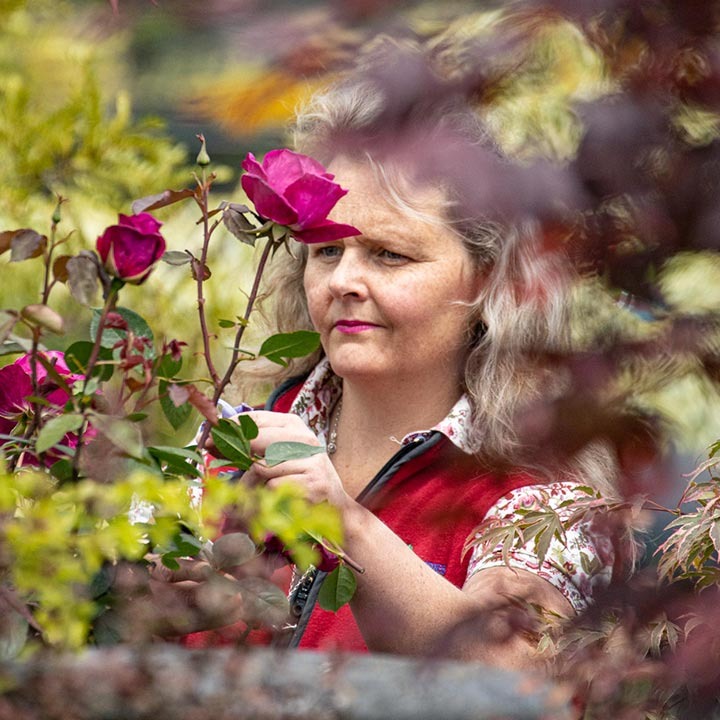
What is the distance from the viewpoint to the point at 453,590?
5.23ft

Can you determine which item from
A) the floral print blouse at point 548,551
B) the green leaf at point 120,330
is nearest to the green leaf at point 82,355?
the green leaf at point 120,330

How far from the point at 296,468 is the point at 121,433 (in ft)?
1.62

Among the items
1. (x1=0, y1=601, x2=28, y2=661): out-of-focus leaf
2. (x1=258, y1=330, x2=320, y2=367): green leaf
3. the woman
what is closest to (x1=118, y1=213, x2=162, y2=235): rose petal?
(x1=258, y1=330, x2=320, y2=367): green leaf

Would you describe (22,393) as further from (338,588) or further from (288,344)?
(338,588)

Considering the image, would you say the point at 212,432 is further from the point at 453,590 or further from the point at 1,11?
the point at 453,590

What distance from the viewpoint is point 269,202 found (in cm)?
112

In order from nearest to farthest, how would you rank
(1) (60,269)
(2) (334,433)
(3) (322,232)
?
1. (1) (60,269)
2. (3) (322,232)
3. (2) (334,433)

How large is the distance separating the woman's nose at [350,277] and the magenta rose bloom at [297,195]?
2.54 feet

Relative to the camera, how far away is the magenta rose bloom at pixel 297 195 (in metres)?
1.12

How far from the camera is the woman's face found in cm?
190

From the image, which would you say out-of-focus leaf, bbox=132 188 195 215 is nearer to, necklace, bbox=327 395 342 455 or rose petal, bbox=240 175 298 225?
rose petal, bbox=240 175 298 225

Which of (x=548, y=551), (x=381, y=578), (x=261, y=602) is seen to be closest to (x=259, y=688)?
(x=261, y=602)

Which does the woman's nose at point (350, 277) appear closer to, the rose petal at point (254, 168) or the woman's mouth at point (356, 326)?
the woman's mouth at point (356, 326)

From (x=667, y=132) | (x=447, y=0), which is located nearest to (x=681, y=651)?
(x=667, y=132)
